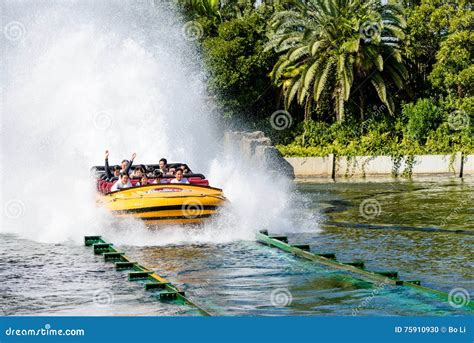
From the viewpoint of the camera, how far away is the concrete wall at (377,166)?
41.2m

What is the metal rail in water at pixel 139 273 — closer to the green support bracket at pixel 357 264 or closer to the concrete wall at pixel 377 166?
the green support bracket at pixel 357 264

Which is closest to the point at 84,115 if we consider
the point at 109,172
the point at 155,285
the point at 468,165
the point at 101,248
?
the point at 109,172

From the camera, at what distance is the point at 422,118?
44.7 m

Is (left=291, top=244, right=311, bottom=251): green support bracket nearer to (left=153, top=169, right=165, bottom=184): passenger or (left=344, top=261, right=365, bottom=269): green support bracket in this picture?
(left=344, top=261, right=365, bottom=269): green support bracket

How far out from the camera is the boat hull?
19641 millimetres

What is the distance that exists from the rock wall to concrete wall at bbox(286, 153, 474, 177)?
30.6 inches

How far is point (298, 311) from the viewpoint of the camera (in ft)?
41.5

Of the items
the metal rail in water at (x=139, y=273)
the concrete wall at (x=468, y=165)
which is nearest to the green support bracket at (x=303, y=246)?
the metal rail in water at (x=139, y=273)

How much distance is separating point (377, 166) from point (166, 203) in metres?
23.7

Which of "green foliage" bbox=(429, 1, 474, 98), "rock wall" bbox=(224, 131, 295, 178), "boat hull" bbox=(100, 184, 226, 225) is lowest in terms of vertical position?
"boat hull" bbox=(100, 184, 226, 225)

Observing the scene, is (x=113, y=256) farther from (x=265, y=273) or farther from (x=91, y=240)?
(x=265, y=273)

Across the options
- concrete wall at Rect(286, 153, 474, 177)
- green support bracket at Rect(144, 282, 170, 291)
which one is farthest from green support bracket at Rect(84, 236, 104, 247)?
concrete wall at Rect(286, 153, 474, 177)

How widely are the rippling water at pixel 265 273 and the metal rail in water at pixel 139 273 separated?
18 centimetres

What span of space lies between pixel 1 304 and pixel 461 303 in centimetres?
638
